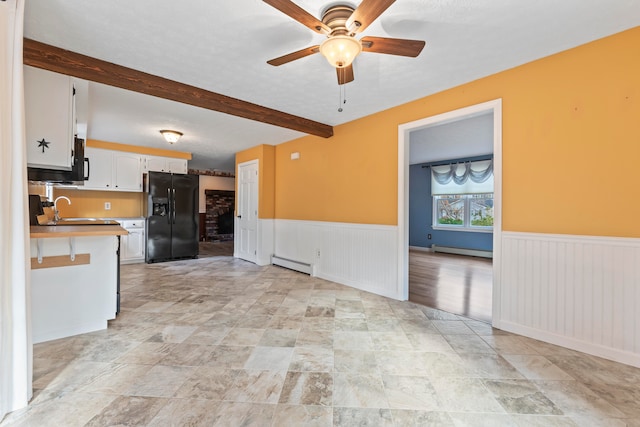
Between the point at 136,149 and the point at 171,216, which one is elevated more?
the point at 136,149

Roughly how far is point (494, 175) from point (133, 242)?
612 cm

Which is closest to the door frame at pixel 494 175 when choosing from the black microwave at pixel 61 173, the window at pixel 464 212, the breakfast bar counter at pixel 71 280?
the breakfast bar counter at pixel 71 280

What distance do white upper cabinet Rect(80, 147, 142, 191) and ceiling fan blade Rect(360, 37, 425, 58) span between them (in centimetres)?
560

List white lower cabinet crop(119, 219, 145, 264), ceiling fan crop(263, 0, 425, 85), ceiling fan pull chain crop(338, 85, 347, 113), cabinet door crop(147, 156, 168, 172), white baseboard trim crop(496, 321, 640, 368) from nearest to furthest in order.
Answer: ceiling fan crop(263, 0, 425, 85)
white baseboard trim crop(496, 321, 640, 368)
ceiling fan pull chain crop(338, 85, 347, 113)
white lower cabinet crop(119, 219, 145, 264)
cabinet door crop(147, 156, 168, 172)

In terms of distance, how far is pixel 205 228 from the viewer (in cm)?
934

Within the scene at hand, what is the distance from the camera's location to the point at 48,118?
2410 mm

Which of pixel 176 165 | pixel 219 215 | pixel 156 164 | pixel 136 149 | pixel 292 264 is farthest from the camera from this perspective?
pixel 219 215

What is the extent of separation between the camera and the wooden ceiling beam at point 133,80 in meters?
2.29

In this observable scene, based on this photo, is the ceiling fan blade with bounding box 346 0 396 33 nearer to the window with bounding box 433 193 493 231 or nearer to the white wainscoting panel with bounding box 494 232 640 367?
the white wainscoting panel with bounding box 494 232 640 367

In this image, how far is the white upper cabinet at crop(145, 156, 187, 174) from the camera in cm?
594

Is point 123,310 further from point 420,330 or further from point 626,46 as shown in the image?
point 626,46

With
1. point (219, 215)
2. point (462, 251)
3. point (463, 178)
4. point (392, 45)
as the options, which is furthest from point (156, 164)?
point (462, 251)

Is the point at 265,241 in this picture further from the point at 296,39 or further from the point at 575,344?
the point at 575,344

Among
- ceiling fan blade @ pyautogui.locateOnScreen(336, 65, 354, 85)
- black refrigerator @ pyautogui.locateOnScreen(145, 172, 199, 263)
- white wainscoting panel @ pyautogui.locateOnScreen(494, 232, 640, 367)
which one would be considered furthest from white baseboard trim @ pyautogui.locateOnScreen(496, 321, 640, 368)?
black refrigerator @ pyautogui.locateOnScreen(145, 172, 199, 263)
